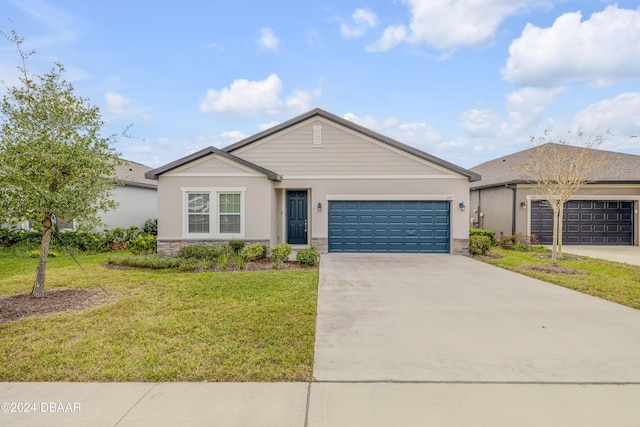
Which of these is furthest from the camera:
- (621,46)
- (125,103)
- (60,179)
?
(125,103)

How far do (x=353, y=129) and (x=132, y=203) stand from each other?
11.4 meters

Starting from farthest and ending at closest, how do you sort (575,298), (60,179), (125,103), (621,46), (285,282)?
(125,103), (621,46), (285,282), (575,298), (60,179)

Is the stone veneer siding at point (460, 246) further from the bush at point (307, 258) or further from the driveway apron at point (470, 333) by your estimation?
the bush at point (307, 258)

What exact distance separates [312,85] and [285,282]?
1169cm

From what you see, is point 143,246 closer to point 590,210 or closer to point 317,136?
point 317,136

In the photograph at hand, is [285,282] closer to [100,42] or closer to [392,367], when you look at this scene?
[392,367]

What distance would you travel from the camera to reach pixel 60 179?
6.22 metres

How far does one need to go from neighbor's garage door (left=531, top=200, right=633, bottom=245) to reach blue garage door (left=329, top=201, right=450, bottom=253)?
591 centimetres

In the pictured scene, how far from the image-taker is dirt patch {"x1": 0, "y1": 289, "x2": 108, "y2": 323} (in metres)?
5.62

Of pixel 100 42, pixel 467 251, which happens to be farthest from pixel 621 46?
pixel 100 42
